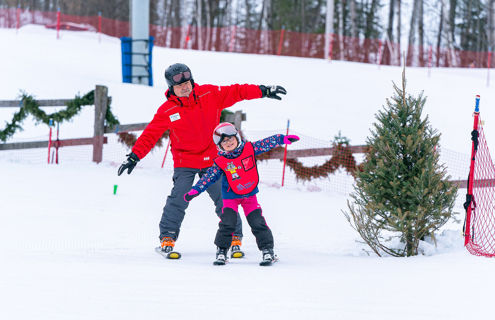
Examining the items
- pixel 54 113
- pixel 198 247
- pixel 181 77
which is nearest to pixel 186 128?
pixel 181 77

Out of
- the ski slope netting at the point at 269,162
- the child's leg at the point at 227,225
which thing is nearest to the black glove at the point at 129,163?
the child's leg at the point at 227,225

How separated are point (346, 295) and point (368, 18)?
127ft

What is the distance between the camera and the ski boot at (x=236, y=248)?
602 centimetres

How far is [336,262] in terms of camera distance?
18.7 ft

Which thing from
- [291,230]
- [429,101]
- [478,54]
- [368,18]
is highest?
[368,18]

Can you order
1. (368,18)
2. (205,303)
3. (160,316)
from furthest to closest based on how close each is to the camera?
(368,18), (205,303), (160,316)

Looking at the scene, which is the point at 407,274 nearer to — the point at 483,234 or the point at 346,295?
the point at 346,295

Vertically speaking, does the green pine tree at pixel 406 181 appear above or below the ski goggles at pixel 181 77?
below

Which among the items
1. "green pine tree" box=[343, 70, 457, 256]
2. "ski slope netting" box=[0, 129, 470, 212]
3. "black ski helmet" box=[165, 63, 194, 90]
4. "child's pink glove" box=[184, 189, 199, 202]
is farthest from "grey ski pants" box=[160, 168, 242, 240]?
"ski slope netting" box=[0, 129, 470, 212]

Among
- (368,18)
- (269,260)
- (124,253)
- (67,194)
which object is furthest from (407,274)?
(368,18)

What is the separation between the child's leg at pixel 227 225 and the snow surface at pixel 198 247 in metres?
0.25

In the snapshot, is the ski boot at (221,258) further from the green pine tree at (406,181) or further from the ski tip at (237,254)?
the green pine tree at (406,181)

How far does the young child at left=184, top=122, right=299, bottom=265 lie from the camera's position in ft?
18.0

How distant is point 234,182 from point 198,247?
51.6 inches
